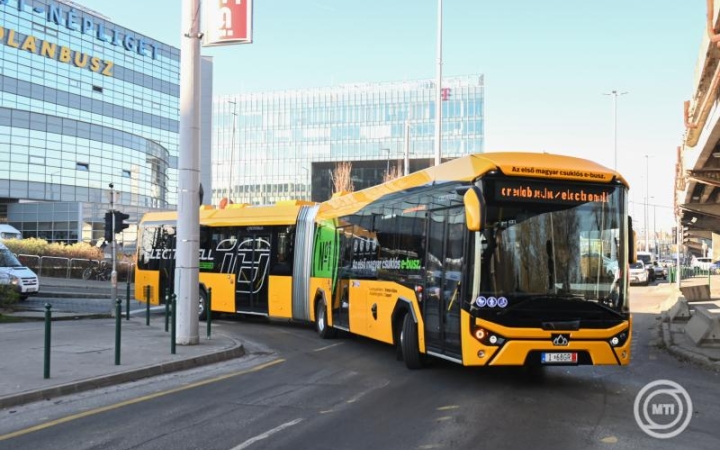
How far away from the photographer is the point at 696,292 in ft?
98.1

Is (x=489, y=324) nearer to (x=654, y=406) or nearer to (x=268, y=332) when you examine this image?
(x=654, y=406)

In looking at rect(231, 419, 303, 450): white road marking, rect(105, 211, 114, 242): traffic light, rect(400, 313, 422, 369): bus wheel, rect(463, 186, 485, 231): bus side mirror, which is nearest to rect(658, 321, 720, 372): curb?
rect(400, 313, 422, 369): bus wheel

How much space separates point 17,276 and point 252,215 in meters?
11.5

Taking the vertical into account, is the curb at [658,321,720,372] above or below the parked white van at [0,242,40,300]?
below

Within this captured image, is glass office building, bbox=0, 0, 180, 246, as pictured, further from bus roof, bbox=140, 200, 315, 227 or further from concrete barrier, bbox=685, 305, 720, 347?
concrete barrier, bbox=685, 305, 720, 347

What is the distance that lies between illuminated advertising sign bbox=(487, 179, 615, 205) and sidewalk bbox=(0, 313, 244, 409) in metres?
5.92

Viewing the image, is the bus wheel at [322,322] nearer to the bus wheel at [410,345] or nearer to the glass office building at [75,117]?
the bus wheel at [410,345]

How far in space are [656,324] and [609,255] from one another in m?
12.1

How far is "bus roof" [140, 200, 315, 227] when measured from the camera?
18.4 m

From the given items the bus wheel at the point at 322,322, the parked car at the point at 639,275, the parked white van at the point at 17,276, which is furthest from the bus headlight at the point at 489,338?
the parked car at the point at 639,275

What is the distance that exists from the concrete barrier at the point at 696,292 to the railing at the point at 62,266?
28.8 meters

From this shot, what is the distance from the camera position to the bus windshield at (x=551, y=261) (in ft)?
28.5

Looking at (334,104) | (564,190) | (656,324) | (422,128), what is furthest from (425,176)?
(334,104)

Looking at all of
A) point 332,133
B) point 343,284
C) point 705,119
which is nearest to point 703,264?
point 332,133
